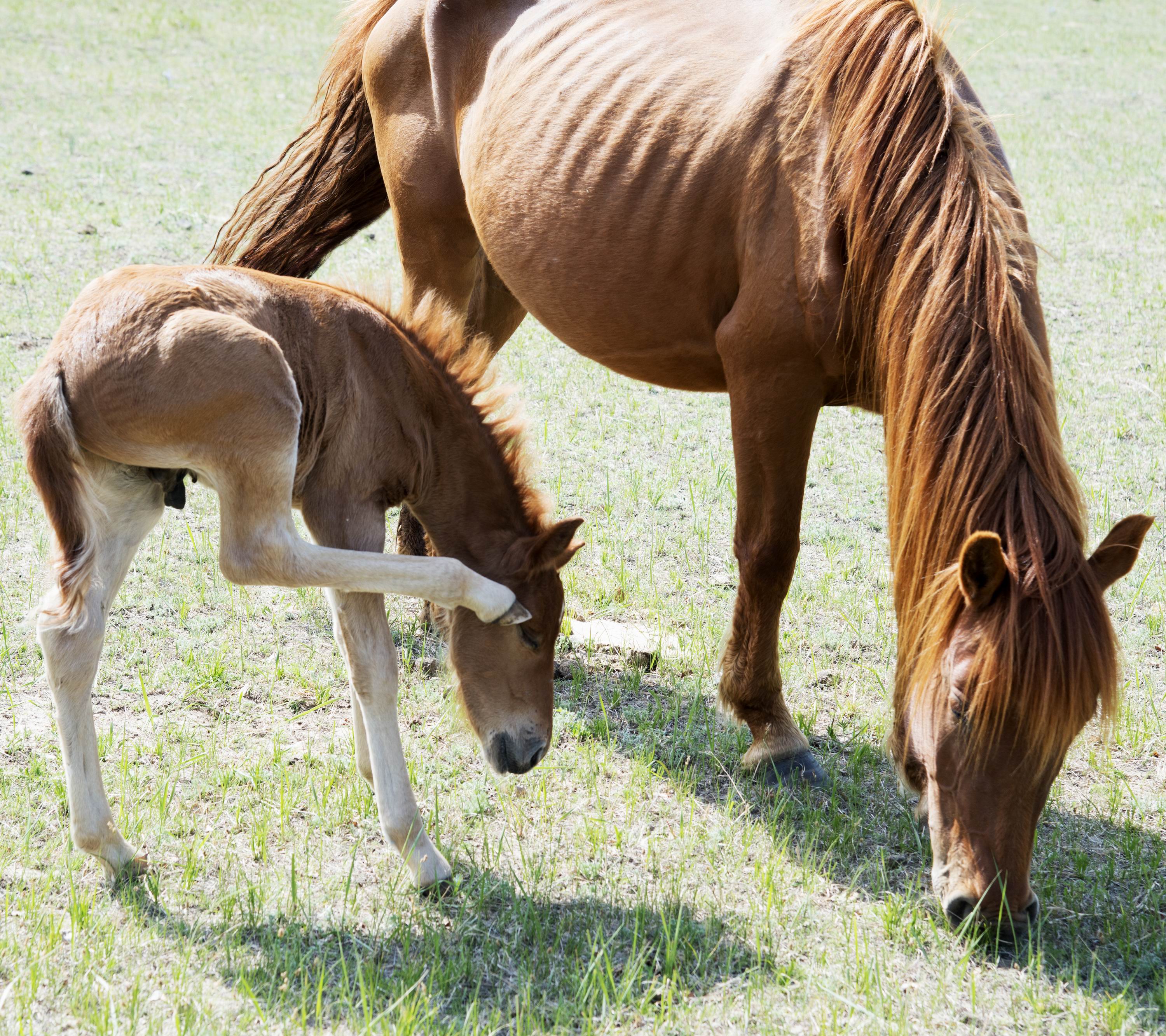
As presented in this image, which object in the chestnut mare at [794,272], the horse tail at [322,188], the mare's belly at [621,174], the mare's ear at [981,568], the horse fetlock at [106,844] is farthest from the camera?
the horse tail at [322,188]

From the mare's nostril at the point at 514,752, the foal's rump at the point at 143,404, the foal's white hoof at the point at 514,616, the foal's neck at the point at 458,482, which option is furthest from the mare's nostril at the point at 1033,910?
the foal's rump at the point at 143,404

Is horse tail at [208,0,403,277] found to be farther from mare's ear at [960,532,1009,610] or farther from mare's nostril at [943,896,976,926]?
mare's nostril at [943,896,976,926]

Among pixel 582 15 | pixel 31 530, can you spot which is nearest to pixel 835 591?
pixel 582 15

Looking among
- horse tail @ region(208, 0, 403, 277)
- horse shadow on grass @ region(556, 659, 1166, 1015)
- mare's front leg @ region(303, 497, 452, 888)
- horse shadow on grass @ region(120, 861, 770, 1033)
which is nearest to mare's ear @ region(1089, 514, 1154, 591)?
horse shadow on grass @ region(556, 659, 1166, 1015)

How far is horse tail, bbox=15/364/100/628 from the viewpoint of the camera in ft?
9.30

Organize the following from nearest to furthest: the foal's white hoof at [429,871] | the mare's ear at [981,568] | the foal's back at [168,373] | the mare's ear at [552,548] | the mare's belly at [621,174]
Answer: the mare's ear at [981,568], the foal's back at [168,373], the foal's white hoof at [429,871], the mare's ear at [552,548], the mare's belly at [621,174]

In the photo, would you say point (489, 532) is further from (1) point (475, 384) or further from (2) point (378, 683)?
(2) point (378, 683)

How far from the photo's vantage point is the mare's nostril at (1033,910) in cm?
269

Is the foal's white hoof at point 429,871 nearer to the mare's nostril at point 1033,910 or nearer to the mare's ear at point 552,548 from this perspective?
the mare's ear at point 552,548

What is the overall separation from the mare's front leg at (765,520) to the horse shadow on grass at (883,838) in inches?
6.3

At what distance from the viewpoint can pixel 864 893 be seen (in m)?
3.15

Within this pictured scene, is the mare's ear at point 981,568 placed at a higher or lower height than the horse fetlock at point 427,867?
higher

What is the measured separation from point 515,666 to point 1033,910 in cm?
151

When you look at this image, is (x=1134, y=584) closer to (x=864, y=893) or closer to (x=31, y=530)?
(x=864, y=893)
